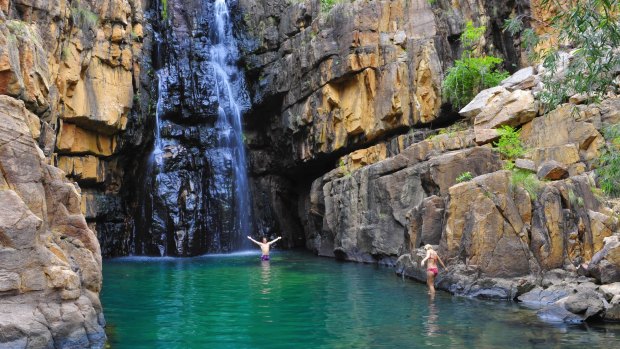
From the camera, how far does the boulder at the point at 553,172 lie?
694 inches

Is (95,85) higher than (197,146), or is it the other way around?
(95,85)

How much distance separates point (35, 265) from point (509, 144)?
1656 cm

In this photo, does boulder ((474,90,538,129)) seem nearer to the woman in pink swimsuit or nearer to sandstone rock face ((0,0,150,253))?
the woman in pink swimsuit

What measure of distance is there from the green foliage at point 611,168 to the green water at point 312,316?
12.9 ft

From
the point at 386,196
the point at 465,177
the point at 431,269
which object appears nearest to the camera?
the point at 431,269

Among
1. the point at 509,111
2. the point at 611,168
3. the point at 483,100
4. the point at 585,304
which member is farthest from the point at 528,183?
the point at 483,100

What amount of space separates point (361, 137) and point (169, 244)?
482 inches

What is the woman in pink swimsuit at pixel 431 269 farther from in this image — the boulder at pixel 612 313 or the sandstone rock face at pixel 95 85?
the sandstone rock face at pixel 95 85

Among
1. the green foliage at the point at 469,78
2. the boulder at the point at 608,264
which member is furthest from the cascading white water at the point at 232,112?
the boulder at the point at 608,264

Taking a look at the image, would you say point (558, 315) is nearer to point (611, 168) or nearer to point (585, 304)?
point (585, 304)

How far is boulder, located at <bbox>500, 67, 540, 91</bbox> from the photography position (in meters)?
23.7

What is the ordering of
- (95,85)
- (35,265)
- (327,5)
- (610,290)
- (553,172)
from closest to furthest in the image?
(35,265) < (610,290) < (553,172) < (95,85) < (327,5)

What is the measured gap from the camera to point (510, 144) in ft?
68.3

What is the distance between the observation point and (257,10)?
35094 millimetres
